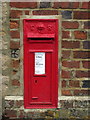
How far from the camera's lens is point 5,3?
261 cm

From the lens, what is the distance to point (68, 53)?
2.64 meters

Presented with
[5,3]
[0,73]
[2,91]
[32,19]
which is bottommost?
[2,91]

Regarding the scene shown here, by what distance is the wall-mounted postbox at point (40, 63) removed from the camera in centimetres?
257

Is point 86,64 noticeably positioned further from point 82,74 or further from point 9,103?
point 9,103

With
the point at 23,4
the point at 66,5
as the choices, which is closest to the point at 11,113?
the point at 23,4

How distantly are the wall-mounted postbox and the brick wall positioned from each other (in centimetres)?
8

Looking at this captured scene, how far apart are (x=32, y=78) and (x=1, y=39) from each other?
54 cm

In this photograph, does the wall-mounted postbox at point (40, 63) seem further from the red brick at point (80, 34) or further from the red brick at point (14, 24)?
the red brick at point (80, 34)

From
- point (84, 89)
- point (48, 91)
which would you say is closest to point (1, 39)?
point (48, 91)

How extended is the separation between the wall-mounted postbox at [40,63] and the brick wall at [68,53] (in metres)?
0.08

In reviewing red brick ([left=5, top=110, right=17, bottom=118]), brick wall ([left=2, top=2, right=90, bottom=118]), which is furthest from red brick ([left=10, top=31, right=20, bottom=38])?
red brick ([left=5, top=110, right=17, bottom=118])

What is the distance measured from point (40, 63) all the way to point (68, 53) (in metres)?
0.32

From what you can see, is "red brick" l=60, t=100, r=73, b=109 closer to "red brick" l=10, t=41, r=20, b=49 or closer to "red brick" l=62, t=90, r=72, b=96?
"red brick" l=62, t=90, r=72, b=96

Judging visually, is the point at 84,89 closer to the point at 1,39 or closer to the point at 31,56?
the point at 31,56
